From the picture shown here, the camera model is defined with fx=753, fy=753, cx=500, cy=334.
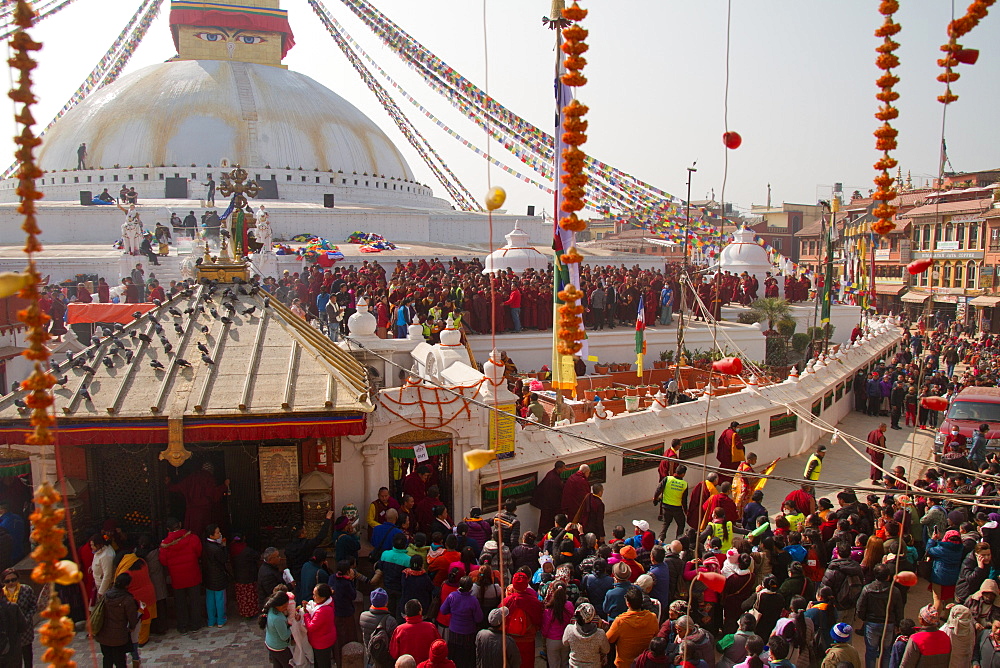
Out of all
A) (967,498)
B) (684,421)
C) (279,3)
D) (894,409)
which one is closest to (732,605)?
(967,498)

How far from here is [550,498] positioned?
8.41 metres

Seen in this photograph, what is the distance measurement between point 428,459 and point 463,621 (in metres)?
2.75

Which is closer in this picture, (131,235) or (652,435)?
(652,435)

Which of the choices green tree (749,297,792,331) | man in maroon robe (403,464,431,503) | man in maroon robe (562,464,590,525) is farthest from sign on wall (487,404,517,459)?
green tree (749,297,792,331)

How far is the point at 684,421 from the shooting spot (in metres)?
11.1

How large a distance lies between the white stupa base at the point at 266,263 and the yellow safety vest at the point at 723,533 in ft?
48.6

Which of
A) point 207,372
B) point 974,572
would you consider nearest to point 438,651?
point 207,372

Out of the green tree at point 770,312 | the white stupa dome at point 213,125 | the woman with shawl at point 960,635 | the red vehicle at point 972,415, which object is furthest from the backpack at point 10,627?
the white stupa dome at point 213,125

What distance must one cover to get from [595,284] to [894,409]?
7.12 metres

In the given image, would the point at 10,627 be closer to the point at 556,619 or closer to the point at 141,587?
the point at 141,587

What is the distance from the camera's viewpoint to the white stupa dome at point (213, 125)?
110 feet

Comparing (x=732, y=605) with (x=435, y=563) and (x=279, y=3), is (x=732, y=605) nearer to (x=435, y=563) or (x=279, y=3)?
(x=435, y=563)

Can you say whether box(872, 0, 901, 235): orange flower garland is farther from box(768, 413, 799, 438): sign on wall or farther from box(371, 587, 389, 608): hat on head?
box(768, 413, 799, 438): sign on wall

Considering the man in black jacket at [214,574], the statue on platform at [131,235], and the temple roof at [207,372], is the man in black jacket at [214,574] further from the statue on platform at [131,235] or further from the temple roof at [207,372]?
the statue on platform at [131,235]
